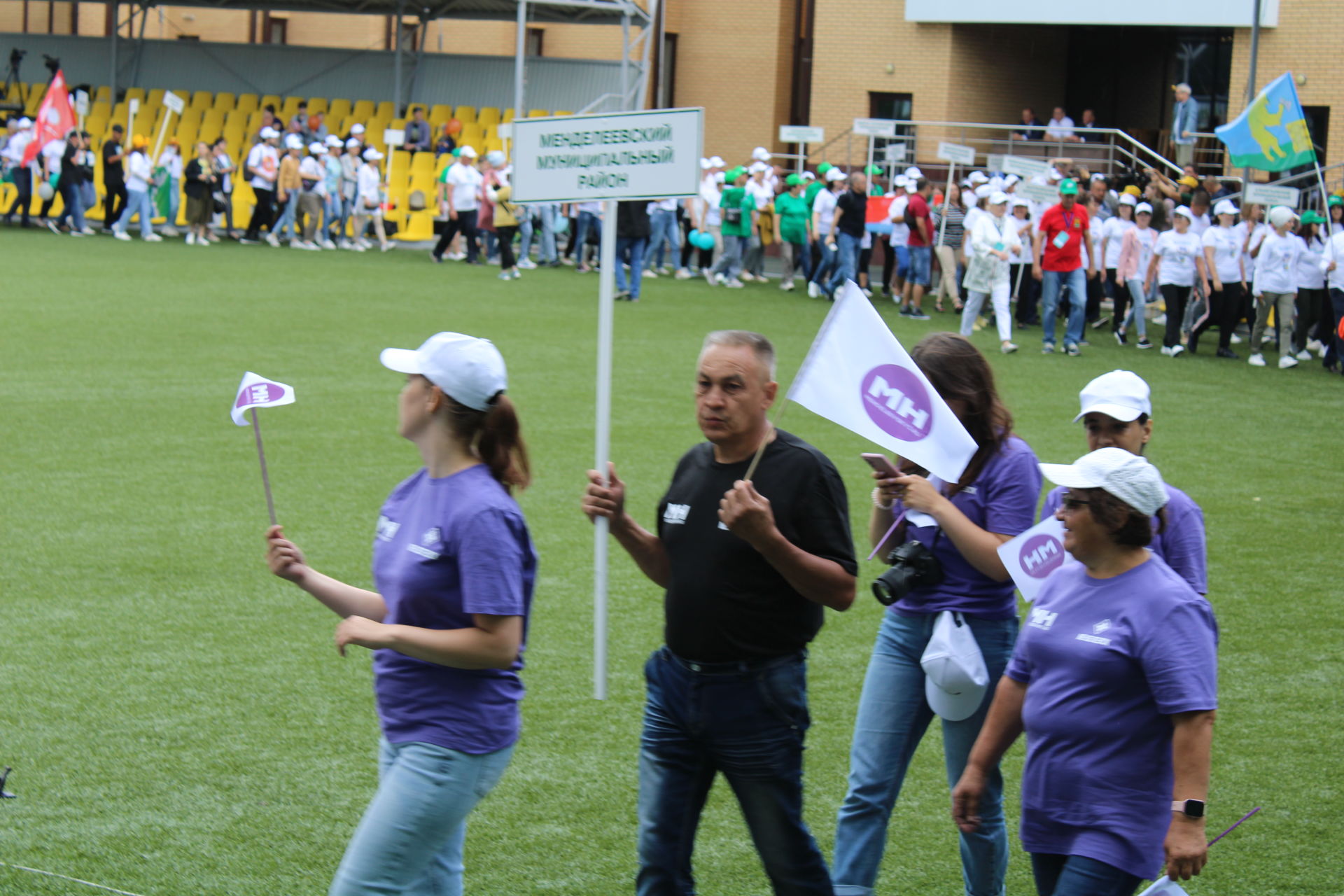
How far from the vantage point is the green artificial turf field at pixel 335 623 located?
4.80 metres

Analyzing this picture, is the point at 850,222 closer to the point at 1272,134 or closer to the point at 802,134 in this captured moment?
the point at 802,134

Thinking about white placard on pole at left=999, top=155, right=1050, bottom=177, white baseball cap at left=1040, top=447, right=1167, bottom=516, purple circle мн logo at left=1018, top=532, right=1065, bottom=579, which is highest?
white placard on pole at left=999, top=155, right=1050, bottom=177

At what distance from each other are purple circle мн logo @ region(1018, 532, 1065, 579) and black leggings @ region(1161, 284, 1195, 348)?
50.7 feet

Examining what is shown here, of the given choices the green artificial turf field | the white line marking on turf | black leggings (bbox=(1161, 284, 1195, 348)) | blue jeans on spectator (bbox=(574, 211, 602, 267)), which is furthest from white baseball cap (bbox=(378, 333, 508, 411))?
blue jeans on spectator (bbox=(574, 211, 602, 267))

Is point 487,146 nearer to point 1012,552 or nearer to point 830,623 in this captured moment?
point 830,623

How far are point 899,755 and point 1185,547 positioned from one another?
1.00m

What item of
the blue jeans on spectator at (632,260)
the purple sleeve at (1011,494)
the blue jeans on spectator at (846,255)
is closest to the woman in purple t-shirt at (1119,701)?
the purple sleeve at (1011,494)

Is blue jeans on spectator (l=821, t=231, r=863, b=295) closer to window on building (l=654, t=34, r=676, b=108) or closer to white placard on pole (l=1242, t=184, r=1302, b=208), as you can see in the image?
white placard on pole (l=1242, t=184, r=1302, b=208)

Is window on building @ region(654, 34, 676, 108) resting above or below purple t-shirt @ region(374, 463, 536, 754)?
above

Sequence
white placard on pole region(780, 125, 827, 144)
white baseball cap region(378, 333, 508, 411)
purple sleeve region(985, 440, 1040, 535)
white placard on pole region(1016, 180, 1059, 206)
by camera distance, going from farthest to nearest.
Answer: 1. white placard on pole region(780, 125, 827, 144)
2. white placard on pole region(1016, 180, 1059, 206)
3. purple sleeve region(985, 440, 1040, 535)
4. white baseball cap region(378, 333, 508, 411)

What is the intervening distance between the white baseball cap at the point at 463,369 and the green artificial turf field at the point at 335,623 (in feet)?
5.99

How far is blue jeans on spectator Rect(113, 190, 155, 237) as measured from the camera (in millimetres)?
27125

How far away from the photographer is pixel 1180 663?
Result: 315cm

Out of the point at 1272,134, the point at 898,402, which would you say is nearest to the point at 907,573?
the point at 898,402
